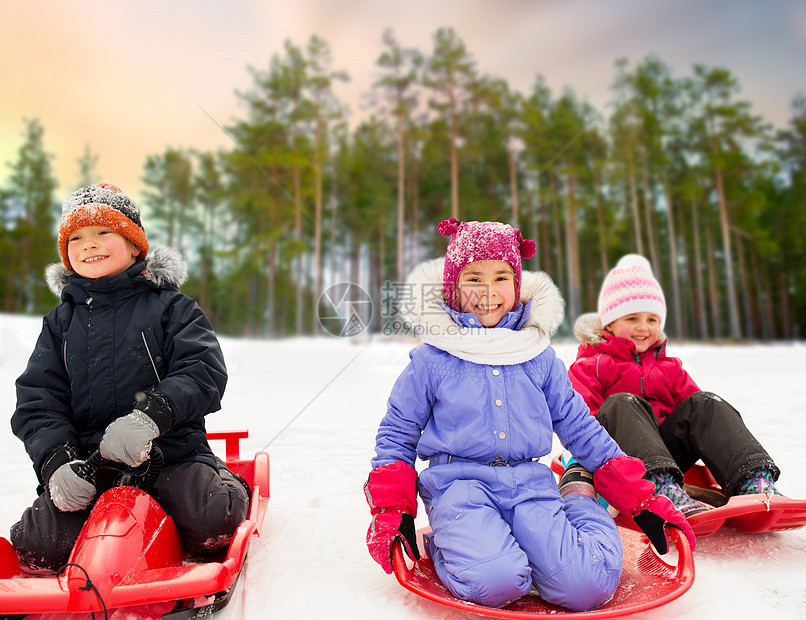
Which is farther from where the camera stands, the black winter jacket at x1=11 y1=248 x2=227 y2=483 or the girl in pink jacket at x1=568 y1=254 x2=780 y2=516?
the girl in pink jacket at x1=568 y1=254 x2=780 y2=516

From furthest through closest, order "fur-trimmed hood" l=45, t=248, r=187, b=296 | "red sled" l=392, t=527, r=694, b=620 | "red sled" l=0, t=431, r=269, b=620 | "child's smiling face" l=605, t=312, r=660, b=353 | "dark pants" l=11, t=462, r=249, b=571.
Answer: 1. "child's smiling face" l=605, t=312, r=660, b=353
2. "fur-trimmed hood" l=45, t=248, r=187, b=296
3. "dark pants" l=11, t=462, r=249, b=571
4. "red sled" l=392, t=527, r=694, b=620
5. "red sled" l=0, t=431, r=269, b=620

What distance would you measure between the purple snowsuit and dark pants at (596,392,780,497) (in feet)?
1.17

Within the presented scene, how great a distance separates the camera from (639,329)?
240 cm

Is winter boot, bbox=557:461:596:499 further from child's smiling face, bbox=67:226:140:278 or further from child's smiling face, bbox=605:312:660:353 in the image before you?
child's smiling face, bbox=67:226:140:278

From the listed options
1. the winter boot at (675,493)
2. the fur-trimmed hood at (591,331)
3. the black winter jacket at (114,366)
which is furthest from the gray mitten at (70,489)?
the fur-trimmed hood at (591,331)

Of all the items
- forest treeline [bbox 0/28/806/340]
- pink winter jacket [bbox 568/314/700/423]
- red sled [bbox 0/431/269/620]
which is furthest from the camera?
forest treeline [bbox 0/28/806/340]

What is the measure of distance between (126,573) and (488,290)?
4.15 ft

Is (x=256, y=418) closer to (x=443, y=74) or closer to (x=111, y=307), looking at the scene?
(x=111, y=307)

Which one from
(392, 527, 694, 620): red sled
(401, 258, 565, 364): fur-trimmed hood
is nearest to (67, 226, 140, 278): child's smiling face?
(401, 258, 565, 364): fur-trimmed hood

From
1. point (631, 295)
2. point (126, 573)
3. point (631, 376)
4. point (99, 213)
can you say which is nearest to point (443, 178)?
point (631, 295)

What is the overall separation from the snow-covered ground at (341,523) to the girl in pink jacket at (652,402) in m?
0.25

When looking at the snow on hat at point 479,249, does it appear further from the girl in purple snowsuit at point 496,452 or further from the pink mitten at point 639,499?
the pink mitten at point 639,499

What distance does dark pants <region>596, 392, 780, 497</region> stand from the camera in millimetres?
1824

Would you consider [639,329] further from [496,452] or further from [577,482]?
[496,452]
